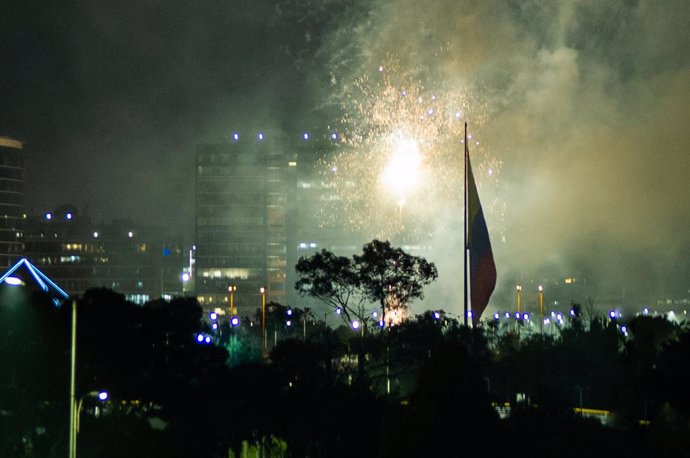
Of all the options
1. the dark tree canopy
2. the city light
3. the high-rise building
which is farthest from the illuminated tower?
the dark tree canopy

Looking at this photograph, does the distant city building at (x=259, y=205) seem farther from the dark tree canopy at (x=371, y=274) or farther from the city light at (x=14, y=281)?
the city light at (x=14, y=281)

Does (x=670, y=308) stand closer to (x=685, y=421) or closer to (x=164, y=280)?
(x=164, y=280)

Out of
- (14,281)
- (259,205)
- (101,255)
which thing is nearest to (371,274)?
(14,281)

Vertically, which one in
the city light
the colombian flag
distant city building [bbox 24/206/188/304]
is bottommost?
the colombian flag

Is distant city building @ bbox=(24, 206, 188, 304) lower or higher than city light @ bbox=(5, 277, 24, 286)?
higher

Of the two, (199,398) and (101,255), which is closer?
(199,398)

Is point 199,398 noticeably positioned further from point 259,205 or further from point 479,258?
point 259,205

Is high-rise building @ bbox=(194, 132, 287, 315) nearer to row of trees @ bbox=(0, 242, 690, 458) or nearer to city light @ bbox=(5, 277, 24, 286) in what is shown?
city light @ bbox=(5, 277, 24, 286)

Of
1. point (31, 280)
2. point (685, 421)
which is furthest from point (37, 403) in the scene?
point (685, 421)
